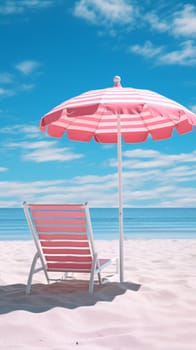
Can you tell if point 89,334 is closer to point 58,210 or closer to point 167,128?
point 58,210

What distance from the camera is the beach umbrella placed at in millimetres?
4168

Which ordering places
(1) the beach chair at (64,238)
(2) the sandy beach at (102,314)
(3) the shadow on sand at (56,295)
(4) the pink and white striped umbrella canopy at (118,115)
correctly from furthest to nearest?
(1) the beach chair at (64,238) → (4) the pink and white striped umbrella canopy at (118,115) → (3) the shadow on sand at (56,295) → (2) the sandy beach at (102,314)

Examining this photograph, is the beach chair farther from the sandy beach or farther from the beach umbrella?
the beach umbrella

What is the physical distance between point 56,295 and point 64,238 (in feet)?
1.81

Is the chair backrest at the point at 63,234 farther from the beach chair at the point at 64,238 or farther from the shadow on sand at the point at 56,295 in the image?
the shadow on sand at the point at 56,295

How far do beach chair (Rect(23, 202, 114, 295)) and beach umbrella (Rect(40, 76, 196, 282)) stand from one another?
55 centimetres

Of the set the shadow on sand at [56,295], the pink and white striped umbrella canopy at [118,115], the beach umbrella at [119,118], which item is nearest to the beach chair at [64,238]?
the shadow on sand at [56,295]

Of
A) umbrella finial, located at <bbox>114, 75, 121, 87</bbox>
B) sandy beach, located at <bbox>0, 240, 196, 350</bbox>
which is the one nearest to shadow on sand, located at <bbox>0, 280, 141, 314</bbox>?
sandy beach, located at <bbox>0, 240, 196, 350</bbox>

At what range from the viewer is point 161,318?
362 centimetres

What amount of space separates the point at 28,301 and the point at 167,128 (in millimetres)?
2676

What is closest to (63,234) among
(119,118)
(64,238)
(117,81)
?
(64,238)

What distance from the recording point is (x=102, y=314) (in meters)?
3.70

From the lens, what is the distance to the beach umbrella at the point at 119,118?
4168 millimetres

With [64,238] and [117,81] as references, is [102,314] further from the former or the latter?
[117,81]
